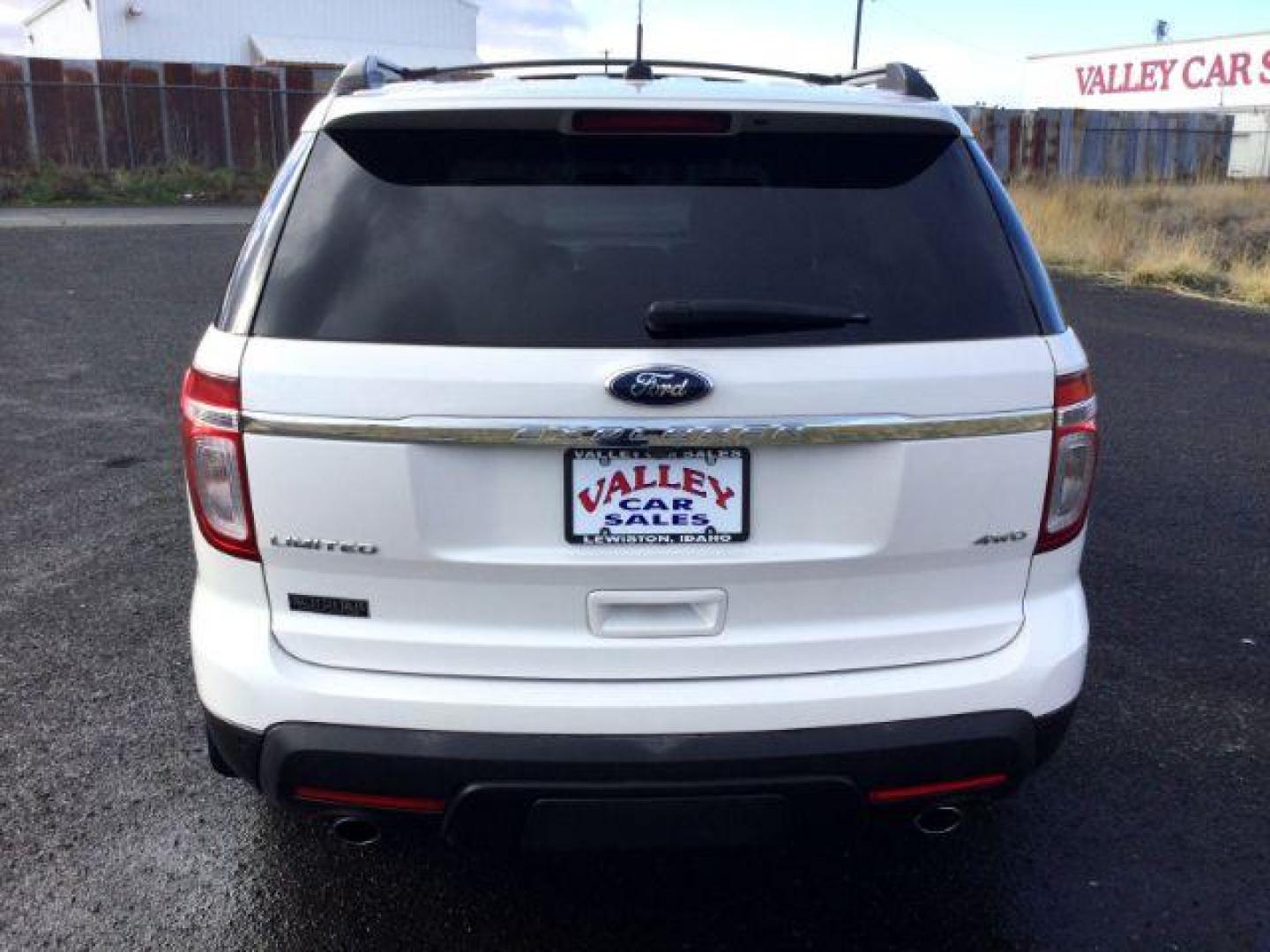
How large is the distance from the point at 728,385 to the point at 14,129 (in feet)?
88.5

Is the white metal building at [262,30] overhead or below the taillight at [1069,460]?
overhead

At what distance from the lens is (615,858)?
3.02 meters

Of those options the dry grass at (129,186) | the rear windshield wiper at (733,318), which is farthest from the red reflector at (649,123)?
the dry grass at (129,186)

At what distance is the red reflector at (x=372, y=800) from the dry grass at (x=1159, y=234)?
Result: 12.9m

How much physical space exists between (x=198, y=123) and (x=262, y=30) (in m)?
14.3

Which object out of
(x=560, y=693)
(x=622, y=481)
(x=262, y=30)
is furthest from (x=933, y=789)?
(x=262, y=30)

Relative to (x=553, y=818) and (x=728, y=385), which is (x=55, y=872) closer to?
(x=553, y=818)

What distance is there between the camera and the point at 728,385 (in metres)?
2.21

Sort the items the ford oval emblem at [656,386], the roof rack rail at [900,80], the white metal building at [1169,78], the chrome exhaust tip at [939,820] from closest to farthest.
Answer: the ford oval emblem at [656,386], the chrome exhaust tip at [939,820], the roof rack rail at [900,80], the white metal building at [1169,78]

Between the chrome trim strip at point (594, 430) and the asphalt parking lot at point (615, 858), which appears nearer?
the chrome trim strip at point (594, 430)

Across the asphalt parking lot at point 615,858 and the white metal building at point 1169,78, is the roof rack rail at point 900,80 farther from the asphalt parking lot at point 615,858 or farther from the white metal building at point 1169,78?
the white metal building at point 1169,78

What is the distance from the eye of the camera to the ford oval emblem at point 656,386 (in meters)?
2.18

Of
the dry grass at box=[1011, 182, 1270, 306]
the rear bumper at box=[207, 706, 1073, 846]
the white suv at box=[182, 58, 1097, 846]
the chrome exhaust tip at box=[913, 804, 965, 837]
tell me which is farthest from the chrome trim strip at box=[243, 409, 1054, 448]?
the dry grass at box=[1011, 182, 1270, 306]

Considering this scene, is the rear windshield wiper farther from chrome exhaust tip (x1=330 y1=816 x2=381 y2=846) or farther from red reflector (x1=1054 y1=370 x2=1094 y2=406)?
chrome exhaust tip (x1=330 y1=816 x2=381 y2=846)
